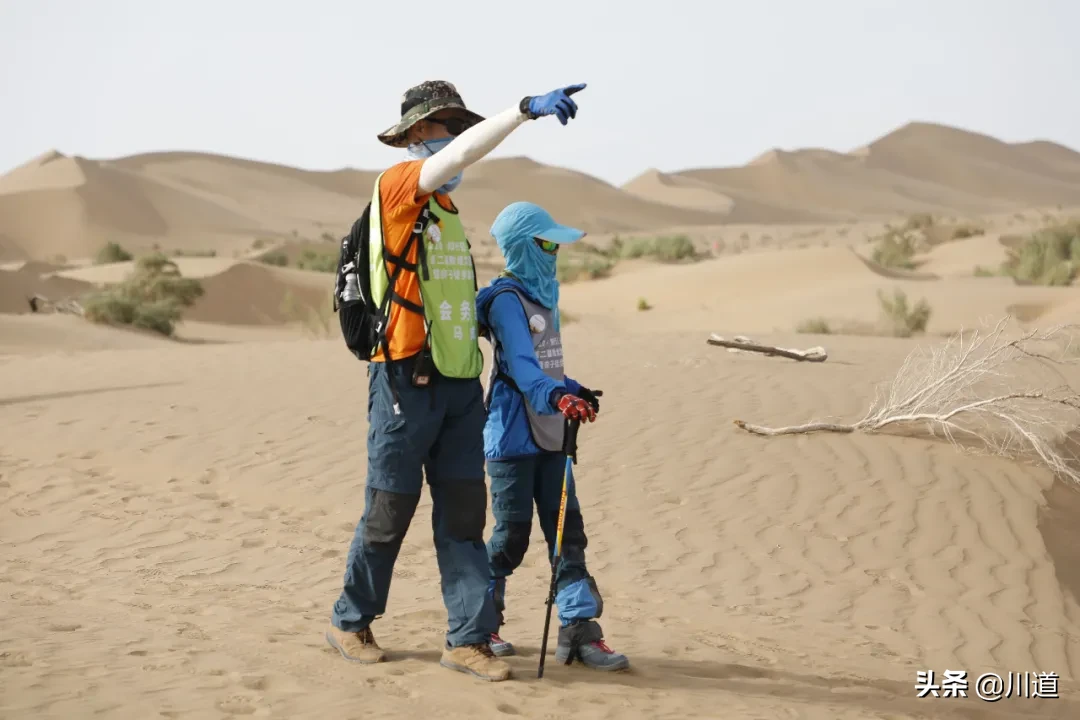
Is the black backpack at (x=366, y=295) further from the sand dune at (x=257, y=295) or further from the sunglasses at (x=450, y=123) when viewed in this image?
the sand dune at (x=257, y=295)

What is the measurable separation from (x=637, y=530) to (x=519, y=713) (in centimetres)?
362

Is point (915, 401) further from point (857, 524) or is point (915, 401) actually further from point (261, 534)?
point (261, 534)

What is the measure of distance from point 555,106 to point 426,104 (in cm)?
74

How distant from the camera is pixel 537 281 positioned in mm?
4730

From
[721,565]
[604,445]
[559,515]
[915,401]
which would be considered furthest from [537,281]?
[915,401]

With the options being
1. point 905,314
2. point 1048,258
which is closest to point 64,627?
point 905,314

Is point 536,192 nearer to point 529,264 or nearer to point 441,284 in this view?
point 529,264

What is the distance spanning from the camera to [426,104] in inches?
168

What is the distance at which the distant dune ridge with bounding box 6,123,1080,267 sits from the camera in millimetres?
62781

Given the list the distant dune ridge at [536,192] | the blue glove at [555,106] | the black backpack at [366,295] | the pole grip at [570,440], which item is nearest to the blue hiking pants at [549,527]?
the pole grip at [570,440]

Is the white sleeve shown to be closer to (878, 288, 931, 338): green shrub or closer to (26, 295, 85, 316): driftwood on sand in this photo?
(878, 288, 931, 338): green shrub

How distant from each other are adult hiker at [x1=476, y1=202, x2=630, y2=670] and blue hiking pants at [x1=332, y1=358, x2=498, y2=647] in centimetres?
21

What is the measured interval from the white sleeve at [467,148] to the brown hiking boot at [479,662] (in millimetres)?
1648

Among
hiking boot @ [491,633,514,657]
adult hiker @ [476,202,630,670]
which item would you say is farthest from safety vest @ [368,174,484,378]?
hiking boot @ [491,633,514,657]
